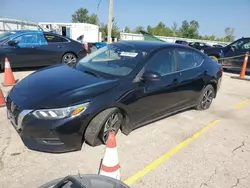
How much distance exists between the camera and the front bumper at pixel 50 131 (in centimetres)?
283

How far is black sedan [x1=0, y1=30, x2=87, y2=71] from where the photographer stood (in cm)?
783

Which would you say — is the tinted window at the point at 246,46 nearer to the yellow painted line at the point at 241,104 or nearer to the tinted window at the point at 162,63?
the yellow painted line at the point at 241,104

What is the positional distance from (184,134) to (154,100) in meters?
0.84

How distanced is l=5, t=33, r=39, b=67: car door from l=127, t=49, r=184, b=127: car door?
18.7 feet

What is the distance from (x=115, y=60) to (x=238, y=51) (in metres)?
8.86

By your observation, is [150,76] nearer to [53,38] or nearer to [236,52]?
[53,38]

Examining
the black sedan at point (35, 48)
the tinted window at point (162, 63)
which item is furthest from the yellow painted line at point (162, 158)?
the black sedan at point (35, 48)

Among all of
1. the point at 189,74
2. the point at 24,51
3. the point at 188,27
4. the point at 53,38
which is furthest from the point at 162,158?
the point at 188,27

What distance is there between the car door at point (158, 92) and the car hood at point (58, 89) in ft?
1.74

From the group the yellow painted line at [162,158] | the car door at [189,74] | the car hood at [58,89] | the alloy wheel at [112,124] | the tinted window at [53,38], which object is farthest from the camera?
the tinted window at [53,38]

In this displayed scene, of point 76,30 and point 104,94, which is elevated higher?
point 76,30

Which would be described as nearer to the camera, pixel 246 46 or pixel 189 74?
pixel 189 74

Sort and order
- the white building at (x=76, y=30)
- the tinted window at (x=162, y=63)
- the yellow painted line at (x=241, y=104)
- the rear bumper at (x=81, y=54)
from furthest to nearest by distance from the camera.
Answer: the white building at (x=76, y=30), the rear bumper at (x=81, y=54), the yellow painted line at (x=241, y=104), the tinted window at (x=162, y=63)

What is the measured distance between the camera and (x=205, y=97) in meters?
5.31
